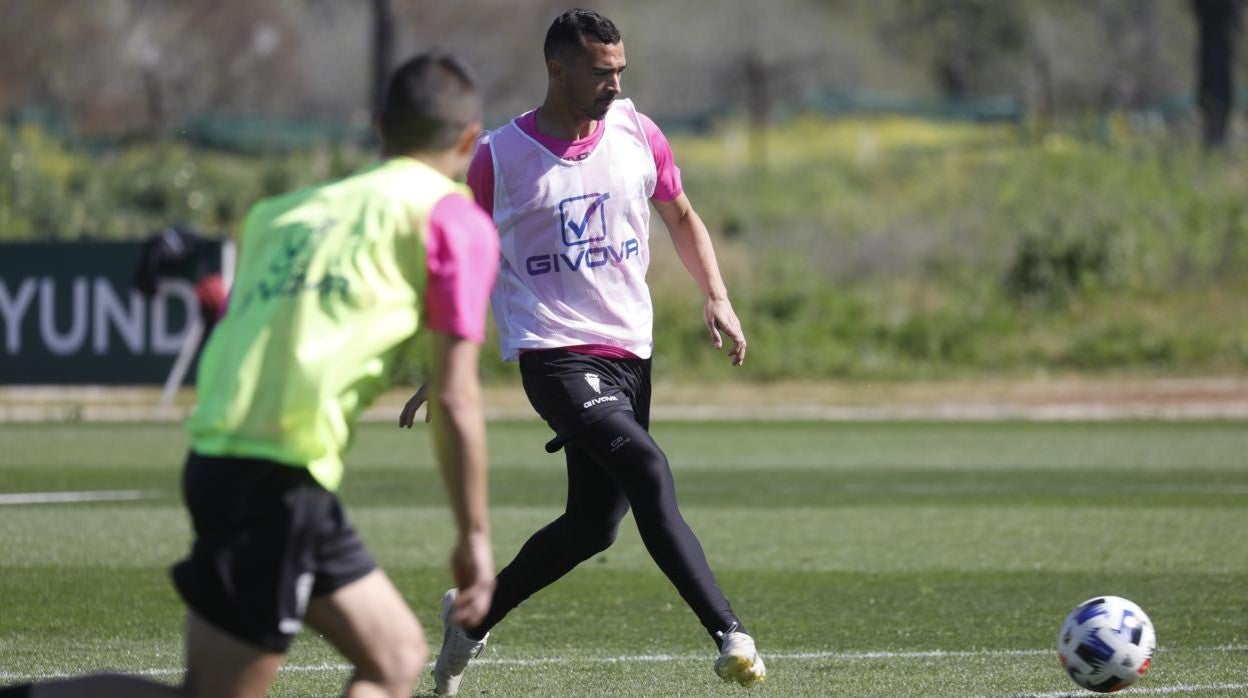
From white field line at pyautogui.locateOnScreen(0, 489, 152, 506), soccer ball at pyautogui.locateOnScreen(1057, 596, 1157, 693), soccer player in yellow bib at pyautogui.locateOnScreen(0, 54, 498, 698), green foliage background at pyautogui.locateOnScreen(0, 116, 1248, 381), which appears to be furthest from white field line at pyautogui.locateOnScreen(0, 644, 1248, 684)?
green foliage background at pyautogui.locateOnScreen(0, 116, 1248, 381)

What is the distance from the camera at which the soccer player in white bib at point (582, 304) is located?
6188 mm

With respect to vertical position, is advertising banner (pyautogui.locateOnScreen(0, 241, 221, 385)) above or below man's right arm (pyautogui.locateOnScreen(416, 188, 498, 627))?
below

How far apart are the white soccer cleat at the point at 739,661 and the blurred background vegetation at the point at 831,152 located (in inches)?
749

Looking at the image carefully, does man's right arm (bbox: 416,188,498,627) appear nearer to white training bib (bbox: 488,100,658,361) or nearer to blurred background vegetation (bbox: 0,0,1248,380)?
white training bib (bbox: 488,100,658,361)

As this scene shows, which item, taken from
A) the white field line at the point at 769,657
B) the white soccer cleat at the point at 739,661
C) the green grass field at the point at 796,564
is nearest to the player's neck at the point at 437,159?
the white soccer cleat at the point at 739,661

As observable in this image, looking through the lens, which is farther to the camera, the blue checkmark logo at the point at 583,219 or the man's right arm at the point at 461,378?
the blue checkmark logo at the point at 583,219

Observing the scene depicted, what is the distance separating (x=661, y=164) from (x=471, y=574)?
9.76 ft

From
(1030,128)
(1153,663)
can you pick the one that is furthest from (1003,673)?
(1030,128)

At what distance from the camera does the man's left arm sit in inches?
256

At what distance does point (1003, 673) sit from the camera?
21.6 ft

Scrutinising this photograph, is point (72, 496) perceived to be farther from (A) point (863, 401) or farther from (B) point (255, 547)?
(A) point (863, 401)

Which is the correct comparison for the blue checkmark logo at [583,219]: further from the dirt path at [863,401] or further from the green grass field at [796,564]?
the dirt path at [863,401]

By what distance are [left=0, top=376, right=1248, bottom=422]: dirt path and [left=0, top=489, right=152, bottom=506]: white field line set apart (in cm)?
805

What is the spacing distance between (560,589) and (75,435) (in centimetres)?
1136
